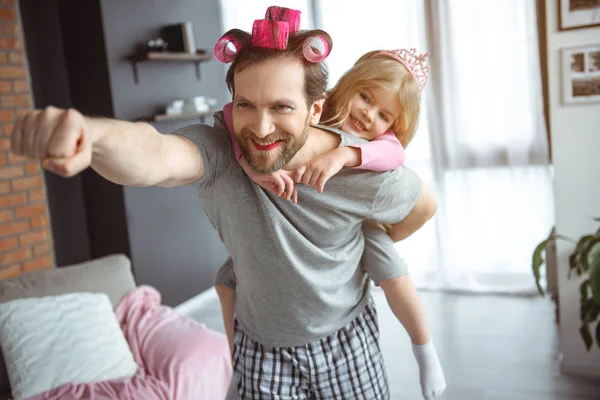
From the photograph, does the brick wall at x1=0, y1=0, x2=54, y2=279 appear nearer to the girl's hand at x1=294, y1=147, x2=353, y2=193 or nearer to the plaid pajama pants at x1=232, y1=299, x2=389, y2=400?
the plaid pajama pants at x1=232, y1=299, x2=389, y2=400

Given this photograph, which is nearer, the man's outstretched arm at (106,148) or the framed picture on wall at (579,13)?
the man's outstretched arm at (106,148)

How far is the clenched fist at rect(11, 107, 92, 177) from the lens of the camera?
0.56 metres

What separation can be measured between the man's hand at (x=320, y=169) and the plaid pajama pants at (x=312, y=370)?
1.32 ft

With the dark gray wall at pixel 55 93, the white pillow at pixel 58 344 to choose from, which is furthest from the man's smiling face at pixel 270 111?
the dark gray wall at pixel 55 93

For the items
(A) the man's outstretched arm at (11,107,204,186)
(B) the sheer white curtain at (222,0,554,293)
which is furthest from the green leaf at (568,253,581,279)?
(A) the man's outstretched arm at (11,107,204,186)

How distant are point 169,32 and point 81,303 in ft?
7.43

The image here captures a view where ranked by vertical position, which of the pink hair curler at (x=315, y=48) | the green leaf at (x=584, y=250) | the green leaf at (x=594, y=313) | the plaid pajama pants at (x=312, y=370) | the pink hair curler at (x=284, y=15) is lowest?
the green leaf at (x=594, y=313)

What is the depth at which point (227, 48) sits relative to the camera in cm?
92

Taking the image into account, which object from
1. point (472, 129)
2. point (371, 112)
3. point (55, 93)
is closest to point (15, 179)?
point (55, 93)

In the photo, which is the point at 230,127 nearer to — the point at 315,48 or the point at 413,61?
the point at 315,48

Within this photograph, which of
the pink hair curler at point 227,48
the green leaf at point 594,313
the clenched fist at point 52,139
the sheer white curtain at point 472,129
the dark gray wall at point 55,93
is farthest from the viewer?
the sheer white curtain at point 472,129

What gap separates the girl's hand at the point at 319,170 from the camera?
36.1 inches

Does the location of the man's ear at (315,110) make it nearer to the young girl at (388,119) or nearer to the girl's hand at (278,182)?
the girl's hand at (278,182)

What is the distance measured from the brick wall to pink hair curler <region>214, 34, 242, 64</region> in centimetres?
281
